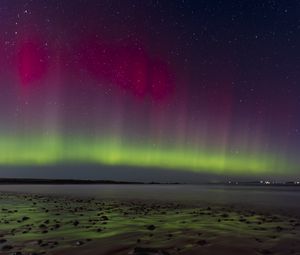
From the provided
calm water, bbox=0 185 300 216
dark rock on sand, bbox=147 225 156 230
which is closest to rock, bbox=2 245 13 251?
dark rock on sand, bbox=147 225 156 230

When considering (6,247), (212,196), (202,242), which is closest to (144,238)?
(202,242)

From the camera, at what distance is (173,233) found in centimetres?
1855

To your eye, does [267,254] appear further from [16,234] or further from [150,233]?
[16,234]

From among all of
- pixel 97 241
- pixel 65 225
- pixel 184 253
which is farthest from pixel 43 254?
pixel 65 225

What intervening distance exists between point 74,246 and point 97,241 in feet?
5.16

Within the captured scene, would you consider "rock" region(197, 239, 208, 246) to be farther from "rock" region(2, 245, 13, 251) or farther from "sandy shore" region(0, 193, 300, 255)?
"rock" region(2, 245, 13, 251)

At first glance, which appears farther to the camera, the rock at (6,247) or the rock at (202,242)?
the rock at (202,242)

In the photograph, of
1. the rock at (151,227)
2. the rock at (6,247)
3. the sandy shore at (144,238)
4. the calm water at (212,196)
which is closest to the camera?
the rock at (6,247)

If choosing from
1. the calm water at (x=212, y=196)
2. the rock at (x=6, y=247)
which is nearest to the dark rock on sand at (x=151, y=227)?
the rock at (x=6, y=247)

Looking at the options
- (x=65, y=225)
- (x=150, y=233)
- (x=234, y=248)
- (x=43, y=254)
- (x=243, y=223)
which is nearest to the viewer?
(x=43, y=254)

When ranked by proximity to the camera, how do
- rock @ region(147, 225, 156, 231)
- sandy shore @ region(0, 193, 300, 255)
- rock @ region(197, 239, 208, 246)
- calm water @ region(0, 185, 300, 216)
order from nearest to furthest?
sandy shore @ region(0, 193, 300, 255) → rock @ region(197, 239, 208, 246) → rock @ region(147, 225, 156, 231) → calm water @ region(0, 185, 300, 216)

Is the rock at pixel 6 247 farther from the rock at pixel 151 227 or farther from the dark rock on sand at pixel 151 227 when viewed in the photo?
the dark rock on sand at pixel 151 227

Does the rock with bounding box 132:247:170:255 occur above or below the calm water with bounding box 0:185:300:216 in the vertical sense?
above

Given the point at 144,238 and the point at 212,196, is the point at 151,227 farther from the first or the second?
the point at 212,196
